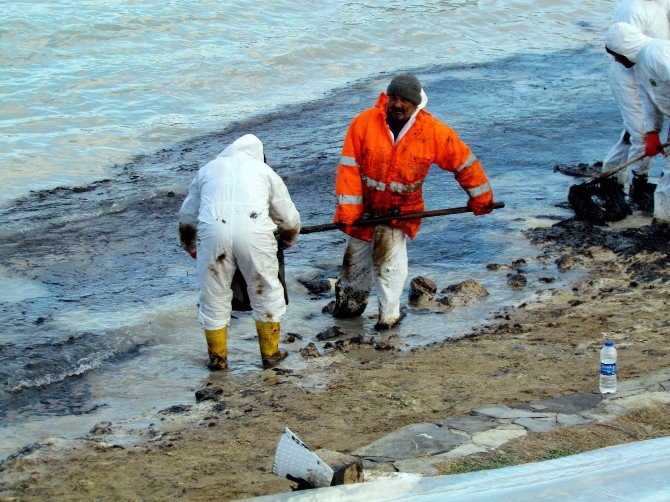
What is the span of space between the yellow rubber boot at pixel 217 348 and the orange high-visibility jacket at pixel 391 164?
1.22 meters

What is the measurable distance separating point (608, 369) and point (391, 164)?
7.75 feet

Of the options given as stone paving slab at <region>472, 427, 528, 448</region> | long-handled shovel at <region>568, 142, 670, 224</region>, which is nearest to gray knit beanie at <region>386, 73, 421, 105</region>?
stone paving slab at <region>472, 427, 528, 448</region>

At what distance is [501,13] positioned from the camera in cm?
2148

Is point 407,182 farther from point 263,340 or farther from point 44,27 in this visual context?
point 44,27

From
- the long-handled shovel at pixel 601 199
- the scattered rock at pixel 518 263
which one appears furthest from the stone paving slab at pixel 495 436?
the long-handled shovel at pixel 601 199

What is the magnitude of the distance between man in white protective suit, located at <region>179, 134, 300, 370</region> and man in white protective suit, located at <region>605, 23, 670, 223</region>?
3967mm

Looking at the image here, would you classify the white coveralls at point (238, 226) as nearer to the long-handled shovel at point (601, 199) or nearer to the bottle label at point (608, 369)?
the bottle label at point (608, 369)

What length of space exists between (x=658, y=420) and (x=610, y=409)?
0.94 ft

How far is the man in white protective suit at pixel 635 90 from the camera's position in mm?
9820

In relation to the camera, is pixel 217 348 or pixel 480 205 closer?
pixel 217 348

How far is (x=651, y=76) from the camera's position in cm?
921

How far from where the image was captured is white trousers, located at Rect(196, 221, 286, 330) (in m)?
6.61

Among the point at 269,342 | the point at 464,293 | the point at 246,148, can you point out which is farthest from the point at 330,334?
the point at 246,148

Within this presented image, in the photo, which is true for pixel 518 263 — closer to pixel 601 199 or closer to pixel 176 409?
pixel 601 199
